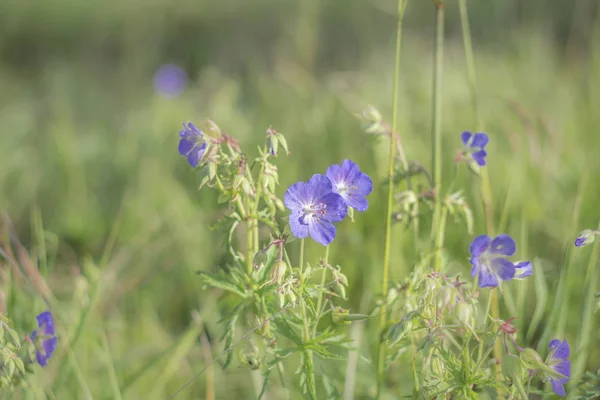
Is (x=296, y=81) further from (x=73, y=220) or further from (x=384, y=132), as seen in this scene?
(x=384, y=132)

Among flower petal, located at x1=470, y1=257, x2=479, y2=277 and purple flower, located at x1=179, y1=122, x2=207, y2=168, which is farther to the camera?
purple flower, located at x1=179, y1=122, x2=207, y2=168

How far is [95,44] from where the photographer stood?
7426 mm

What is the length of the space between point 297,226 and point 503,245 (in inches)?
14.2

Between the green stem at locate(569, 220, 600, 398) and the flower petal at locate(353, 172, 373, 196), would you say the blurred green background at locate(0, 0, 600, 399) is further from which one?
the flower petal at locate(353, 172, 373, 196)

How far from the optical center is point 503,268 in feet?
3.71

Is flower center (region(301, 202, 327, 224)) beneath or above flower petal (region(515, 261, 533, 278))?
above

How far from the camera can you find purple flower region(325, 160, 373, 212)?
1234 millimetres

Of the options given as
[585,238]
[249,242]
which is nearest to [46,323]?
[249,242]

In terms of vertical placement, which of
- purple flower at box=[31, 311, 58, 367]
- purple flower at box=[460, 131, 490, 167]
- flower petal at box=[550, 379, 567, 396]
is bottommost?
purple flower at box=[31, 311, 58, 367]

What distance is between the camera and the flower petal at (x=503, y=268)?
1122 millimetres

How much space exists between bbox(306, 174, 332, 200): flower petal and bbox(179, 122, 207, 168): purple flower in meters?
0.23

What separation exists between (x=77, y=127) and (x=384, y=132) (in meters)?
3.54

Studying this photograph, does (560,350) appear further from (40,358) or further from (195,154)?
(40,358)

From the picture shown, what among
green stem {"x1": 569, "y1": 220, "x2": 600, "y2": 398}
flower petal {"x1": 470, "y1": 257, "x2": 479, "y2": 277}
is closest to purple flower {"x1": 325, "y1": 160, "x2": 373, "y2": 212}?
flower petal {"x1": 470, "y1": 257, "x2": 479, "y2": 277}
